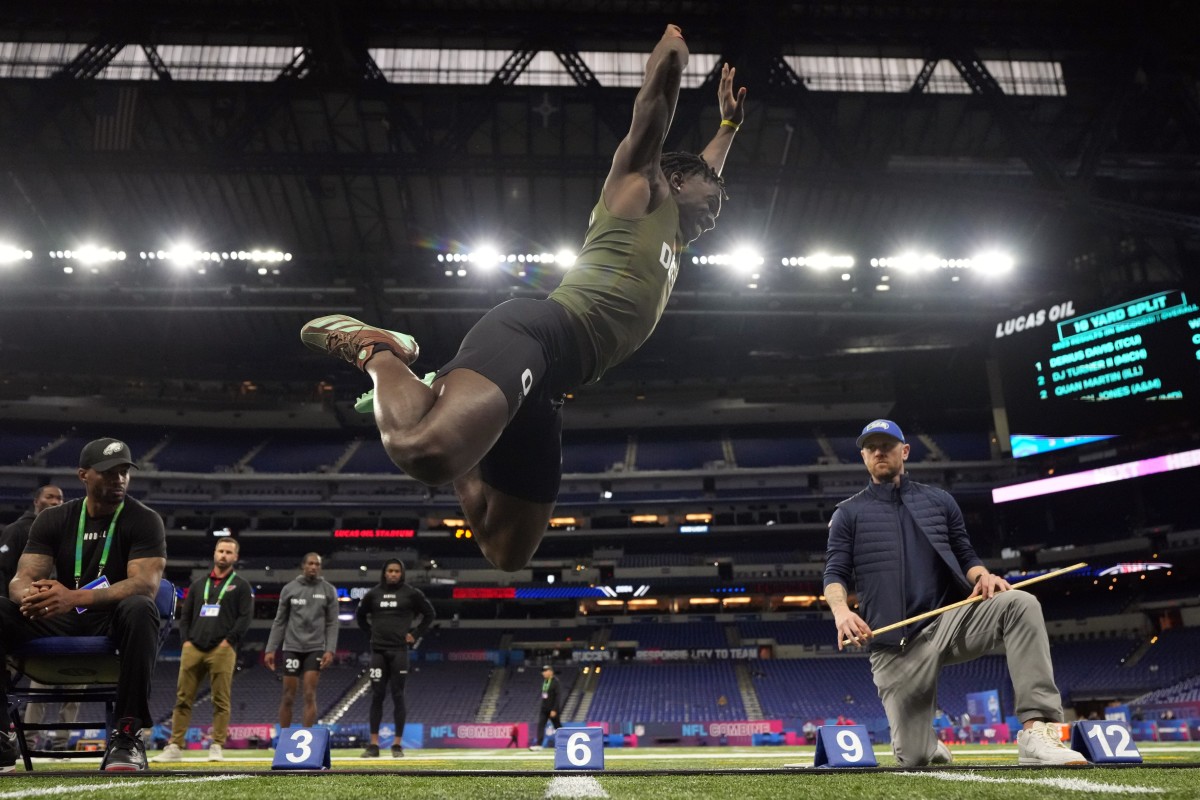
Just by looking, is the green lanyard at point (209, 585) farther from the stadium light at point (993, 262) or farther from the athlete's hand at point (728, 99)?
the stadium light at point (993, 262)

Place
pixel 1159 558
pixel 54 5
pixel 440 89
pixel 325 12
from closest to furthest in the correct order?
1. pixel 325 12
2. pixel 54 5
3. pixel 440 89
4. pixel 1159 558

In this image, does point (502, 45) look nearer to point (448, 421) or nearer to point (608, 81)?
point (608, 81)

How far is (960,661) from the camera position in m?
4.15

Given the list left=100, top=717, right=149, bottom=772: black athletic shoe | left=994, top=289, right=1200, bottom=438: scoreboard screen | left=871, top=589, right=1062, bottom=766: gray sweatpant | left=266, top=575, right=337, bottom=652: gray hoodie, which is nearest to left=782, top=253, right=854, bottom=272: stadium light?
left=994, top=289, right=1200, bottom=438: scoreboard screen

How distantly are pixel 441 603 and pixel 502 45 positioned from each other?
2590 centimetres

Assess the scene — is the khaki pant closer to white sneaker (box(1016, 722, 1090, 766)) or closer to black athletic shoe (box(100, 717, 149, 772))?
black athletic shoe (box(100, 717, 149, 772))

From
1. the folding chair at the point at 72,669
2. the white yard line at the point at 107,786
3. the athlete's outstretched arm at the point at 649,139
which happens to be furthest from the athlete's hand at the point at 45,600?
the athlete's outstretched arm at the point at 649,139

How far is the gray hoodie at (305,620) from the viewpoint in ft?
28.5

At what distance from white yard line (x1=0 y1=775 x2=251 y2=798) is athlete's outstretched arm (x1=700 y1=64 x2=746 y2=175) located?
3.84 m

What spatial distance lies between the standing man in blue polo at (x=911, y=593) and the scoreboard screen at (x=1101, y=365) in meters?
18.2

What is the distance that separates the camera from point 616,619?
36.0 metres

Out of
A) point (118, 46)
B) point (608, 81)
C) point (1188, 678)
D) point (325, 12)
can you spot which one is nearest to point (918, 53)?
point (608, 81)

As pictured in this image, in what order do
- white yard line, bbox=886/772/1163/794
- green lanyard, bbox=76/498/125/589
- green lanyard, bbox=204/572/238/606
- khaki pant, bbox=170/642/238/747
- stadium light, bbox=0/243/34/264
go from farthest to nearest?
1. stadium light, bbox=0/243/34/264
2. green lanyard, bbox=204/572/238/606
3. khaki pant, bbox=170/642/238/747
4. green lanyard, bbox=76/498/125/589
5. white yard line, bbox=886/772/1163/794

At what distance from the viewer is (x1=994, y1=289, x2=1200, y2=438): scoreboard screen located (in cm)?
1886
